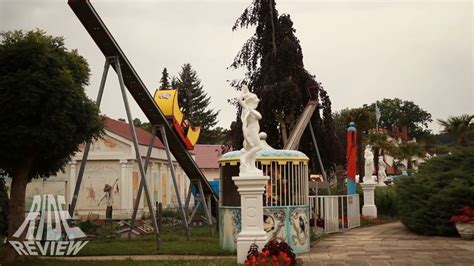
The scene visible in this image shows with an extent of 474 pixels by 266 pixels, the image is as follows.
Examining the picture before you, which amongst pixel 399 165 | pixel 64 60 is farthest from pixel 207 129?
pixel 64 60

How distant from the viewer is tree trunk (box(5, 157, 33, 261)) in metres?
12.9

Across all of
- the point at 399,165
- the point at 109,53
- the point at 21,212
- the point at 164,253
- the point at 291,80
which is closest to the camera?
the point at 21,212

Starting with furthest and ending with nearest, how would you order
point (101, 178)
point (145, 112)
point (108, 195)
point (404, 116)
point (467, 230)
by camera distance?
point (404, 116) < point (101, 178) < point (108, 195) < point (145, 112) < point (467, 230)

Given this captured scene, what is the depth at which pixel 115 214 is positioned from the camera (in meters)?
29.5

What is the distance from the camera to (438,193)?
691 inches

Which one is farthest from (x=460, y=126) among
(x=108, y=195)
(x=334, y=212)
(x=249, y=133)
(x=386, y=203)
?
(x=249, y=133)

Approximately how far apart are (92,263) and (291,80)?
16859mm

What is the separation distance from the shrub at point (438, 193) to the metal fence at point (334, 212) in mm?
2372

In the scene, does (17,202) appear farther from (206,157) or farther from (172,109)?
(206,157)

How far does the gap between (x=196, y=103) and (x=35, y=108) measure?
6081cm

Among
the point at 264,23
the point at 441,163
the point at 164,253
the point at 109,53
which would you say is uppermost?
the point at 264,23

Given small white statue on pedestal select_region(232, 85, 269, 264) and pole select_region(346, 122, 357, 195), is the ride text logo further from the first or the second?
pole select_region(346, 122, 357, 195)

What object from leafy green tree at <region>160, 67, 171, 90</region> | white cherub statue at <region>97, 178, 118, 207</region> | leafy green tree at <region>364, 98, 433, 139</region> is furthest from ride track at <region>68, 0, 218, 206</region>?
leafy green tree at <region>364, 98, 433, 139</region>

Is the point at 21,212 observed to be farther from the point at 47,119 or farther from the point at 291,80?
the point at 291,80
